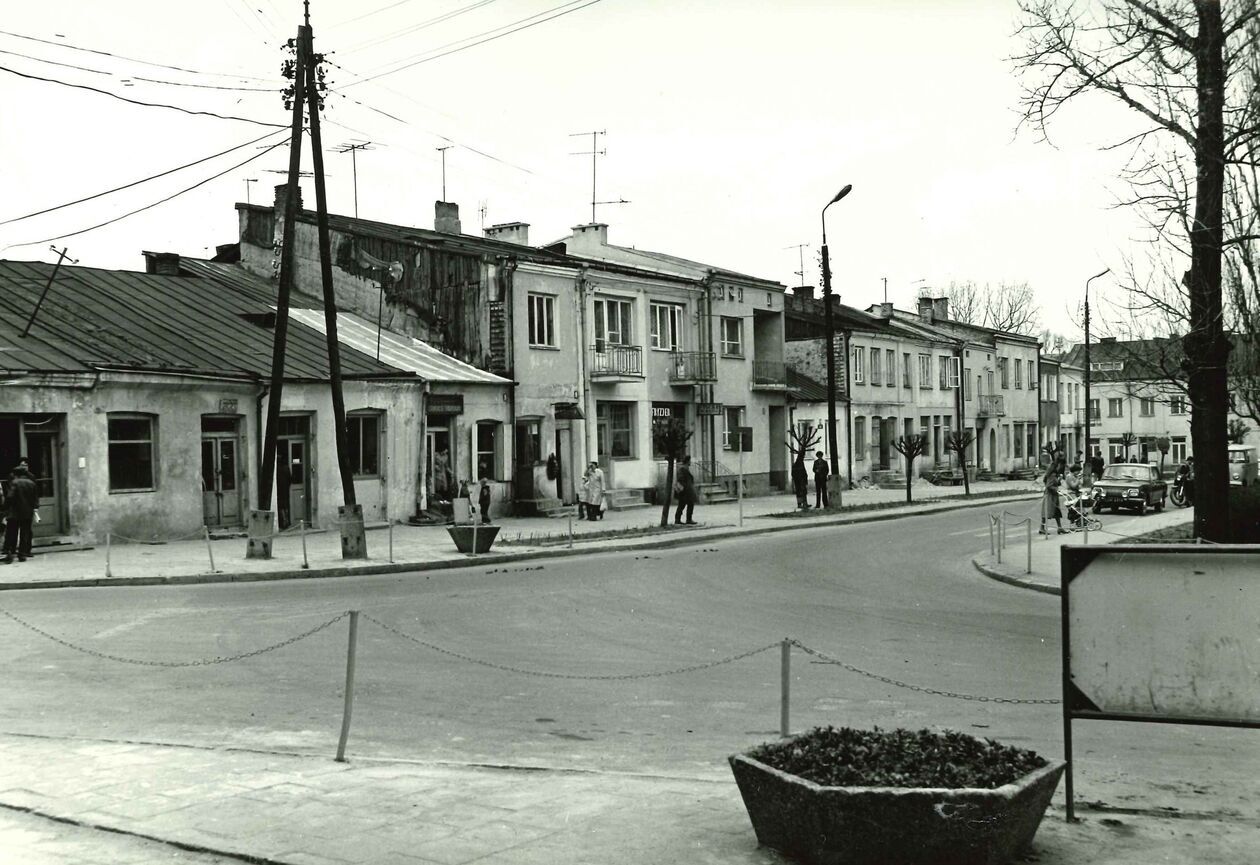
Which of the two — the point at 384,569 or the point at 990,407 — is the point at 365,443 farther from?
the point at 990,407

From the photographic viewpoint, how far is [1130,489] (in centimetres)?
3709

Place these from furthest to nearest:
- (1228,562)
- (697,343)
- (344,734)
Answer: (697,343)
(344,734)
(1228,562)

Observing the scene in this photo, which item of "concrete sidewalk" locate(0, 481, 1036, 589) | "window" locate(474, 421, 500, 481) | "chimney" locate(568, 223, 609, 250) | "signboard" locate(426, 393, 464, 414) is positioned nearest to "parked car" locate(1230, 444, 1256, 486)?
"concrete sidewalk" locate(0, 481, 1036, 589)

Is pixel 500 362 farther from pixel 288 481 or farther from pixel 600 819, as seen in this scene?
pixel 600 819

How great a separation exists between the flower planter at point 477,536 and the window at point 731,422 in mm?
21476

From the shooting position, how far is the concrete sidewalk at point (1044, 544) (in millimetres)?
19406

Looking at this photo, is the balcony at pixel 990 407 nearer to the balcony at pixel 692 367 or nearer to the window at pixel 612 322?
the balcony at pixel 692 367

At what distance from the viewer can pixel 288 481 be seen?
29516 millimetres

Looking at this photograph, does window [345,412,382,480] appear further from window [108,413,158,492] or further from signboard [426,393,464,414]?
window [108,413,158,492]

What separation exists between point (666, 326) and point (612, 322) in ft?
9.78

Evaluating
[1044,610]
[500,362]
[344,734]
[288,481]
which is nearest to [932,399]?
[500,362]

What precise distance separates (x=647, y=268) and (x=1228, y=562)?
4057cm

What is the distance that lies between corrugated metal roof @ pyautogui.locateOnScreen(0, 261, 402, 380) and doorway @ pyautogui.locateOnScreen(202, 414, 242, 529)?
1422 millimetres

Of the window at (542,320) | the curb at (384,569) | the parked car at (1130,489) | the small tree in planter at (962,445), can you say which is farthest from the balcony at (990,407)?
the curb at (384,569)
